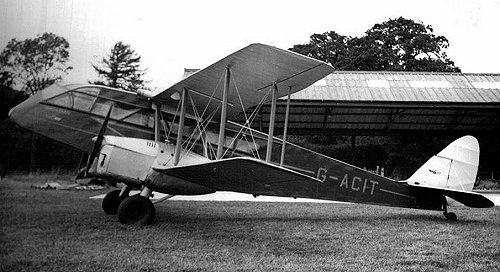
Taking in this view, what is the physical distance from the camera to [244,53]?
4.61m

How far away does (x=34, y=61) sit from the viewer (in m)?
3.10

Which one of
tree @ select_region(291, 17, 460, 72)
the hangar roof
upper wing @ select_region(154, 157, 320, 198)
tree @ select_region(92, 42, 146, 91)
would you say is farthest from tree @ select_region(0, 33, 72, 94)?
the hangar roof

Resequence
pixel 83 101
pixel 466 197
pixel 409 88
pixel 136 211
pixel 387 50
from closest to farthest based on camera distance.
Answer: pixel 136 211, pixel 83 101, pixel 466 197, pixel 409 88, pixel 387 50

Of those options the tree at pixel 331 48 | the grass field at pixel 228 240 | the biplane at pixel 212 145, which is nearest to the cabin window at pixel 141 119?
the biplane at pixel 212 145

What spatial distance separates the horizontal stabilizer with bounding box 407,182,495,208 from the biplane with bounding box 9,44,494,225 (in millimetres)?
16

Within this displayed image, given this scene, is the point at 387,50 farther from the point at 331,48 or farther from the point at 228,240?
the point at 228,240

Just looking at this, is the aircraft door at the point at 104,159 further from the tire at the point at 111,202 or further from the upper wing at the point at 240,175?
the tire at the point at 111,202

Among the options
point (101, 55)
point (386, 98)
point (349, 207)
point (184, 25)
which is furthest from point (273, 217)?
point (386, 98)

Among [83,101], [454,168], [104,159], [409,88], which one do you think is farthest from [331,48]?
[104,159]

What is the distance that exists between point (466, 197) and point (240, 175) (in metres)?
3.88

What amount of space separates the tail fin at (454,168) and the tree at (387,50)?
2255 millimetres

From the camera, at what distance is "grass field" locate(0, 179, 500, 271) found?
307 centimetres

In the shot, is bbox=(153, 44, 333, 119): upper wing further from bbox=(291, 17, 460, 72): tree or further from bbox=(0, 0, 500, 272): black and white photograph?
bbox=(291, 17, 460, 72): tree

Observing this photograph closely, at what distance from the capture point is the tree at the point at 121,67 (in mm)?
4121
